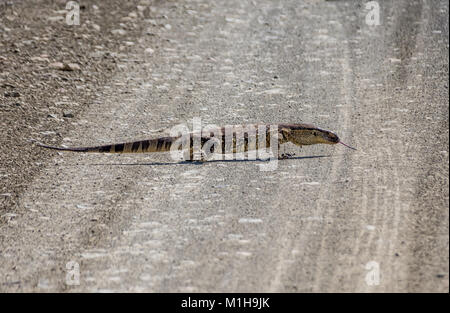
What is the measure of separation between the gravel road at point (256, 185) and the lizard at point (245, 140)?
15 cm

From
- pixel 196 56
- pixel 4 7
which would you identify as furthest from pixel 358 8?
pixel 4 7

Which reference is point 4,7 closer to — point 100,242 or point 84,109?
point 84,109

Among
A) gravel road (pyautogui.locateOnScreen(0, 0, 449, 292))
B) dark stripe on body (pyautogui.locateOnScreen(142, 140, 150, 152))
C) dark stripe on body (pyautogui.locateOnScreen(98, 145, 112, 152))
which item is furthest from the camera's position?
dark stripe on body (pyautogui.locateOnScreen(142, 140, 150, 152))

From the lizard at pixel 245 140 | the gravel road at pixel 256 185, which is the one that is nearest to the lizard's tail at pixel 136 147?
the lizard at pixel 245 140

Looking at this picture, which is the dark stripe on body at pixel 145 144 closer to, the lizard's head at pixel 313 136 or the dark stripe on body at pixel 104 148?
the dark stripe on body at pixel 104 148

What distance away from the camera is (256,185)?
286 inches

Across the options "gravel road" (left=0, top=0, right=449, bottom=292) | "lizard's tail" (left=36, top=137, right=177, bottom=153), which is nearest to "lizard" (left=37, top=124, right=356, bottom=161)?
"lizard's tail" (left=36, top=137, right=177, bottom=153)

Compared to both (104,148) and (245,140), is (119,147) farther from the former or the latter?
(245,140)

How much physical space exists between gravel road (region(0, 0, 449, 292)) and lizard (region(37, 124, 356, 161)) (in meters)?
0.15

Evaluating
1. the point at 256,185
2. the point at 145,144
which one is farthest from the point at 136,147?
the point at 256,185

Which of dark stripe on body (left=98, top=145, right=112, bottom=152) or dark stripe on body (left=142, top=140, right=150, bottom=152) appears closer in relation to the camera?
dark stripe on body (left=98, top=145, right=112, bottom=152)

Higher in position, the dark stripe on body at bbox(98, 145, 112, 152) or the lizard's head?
the lizard's head

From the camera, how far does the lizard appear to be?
8.10 metres

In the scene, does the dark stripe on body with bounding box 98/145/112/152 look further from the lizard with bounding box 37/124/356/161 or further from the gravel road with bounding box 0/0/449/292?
the gravel road with bounding box 0/0/449/292
